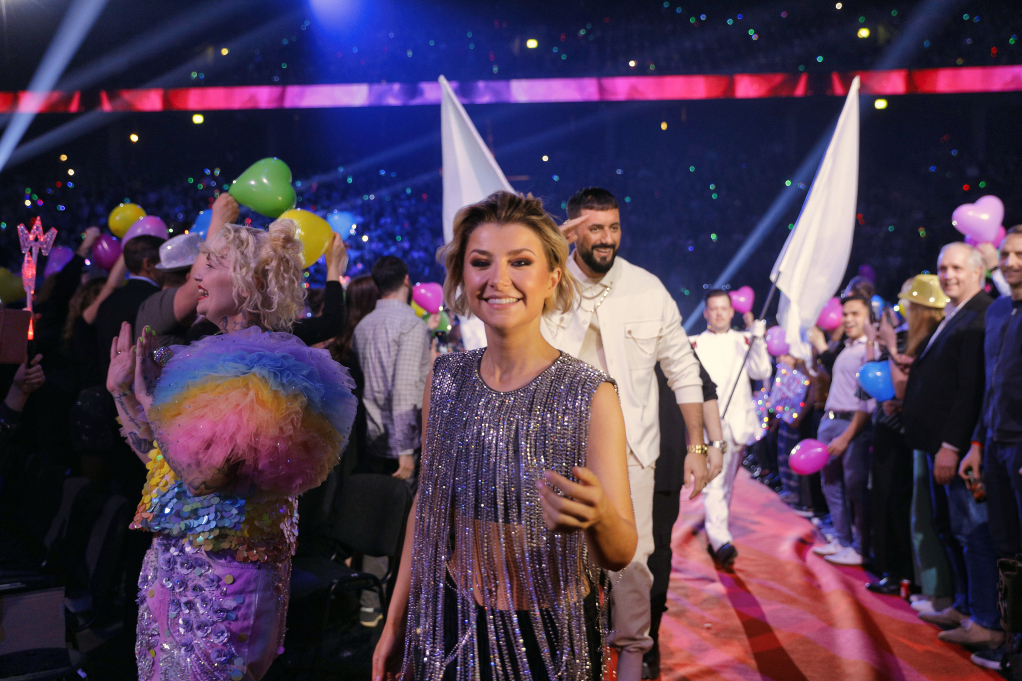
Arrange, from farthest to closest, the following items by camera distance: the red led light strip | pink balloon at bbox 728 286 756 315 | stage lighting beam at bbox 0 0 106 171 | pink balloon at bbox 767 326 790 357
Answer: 1. the red led light strip
2. stage lighting beam at bbox 0 0 106 171
3. pink balloon at bbox 728 286 756 315
4. pink balloon at bbox 767 326 790 357

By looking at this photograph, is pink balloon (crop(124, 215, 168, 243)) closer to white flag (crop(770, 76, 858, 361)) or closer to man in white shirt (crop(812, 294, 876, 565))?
white flag (crop(770, 76, 858, 361))

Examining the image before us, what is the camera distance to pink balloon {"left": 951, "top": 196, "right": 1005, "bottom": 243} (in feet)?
16.1

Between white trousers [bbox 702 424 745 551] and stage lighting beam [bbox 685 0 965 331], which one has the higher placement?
stage lighting beam [bbox 685 0 965 331]

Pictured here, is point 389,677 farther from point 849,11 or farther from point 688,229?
point 849,11

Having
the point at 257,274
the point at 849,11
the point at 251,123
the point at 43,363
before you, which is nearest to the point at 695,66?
the point at 849,11

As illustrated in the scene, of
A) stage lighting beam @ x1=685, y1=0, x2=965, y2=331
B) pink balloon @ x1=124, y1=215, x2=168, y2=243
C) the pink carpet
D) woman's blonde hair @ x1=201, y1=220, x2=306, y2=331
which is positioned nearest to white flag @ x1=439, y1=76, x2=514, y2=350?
pink balloon @ x1=124, y1=215, x2=168, y2=243

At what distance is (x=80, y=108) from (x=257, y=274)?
14.7 m

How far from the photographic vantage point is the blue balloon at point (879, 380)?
4508 millimetres

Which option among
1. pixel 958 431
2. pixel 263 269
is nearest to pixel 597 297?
pixel 263 269

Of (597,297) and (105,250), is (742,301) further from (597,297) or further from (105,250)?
(105,250)

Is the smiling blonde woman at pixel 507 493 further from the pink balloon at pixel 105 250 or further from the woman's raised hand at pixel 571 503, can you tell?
the pink balloon at pixel 105 250

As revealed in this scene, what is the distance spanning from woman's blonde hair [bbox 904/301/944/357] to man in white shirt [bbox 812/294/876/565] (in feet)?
2.21

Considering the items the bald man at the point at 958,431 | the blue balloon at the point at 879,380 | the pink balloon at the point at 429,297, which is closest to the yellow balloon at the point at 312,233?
the pink balloon at the point at 429,297

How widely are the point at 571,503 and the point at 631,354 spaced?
194 centimetres
